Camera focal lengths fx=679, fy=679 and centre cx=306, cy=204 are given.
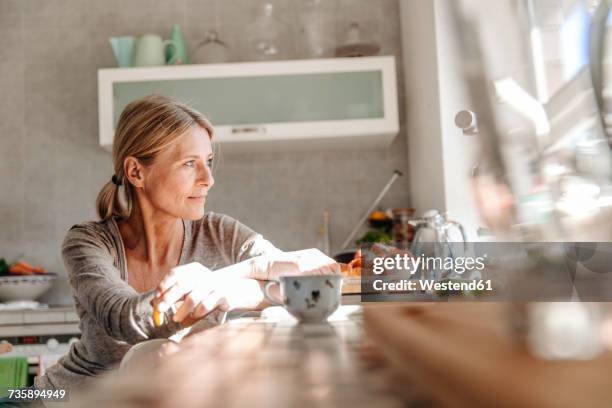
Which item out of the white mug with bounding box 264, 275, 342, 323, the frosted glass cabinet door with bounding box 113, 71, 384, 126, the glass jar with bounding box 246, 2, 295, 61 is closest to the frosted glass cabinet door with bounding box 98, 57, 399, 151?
the frosted glass cabinet door with bounding box 113, 71, 384, 126

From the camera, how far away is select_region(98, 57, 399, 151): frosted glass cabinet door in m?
2.95

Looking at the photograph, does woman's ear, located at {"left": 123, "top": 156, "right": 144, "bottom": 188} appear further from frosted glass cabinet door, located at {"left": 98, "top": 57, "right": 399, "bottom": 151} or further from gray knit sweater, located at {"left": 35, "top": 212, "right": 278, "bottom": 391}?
frosted glass cabinet door, located at {"left": 98, "top": 57, "right": 399, "bottom": 151}

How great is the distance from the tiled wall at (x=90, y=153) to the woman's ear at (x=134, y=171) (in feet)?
5.83

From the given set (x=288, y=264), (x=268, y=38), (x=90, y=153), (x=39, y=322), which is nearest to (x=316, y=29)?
(x=268, y=38)

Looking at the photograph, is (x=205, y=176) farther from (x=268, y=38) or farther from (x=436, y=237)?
(x=268, y=38)

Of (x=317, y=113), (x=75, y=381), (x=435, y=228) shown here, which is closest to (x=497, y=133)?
(x=75, y=381)

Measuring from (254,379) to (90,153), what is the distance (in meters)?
3.21

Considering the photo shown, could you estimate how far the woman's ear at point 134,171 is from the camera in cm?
151

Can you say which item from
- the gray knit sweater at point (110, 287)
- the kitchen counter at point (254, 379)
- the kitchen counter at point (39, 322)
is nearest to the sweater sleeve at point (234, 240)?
the gray knit sweater at point (110, 287)

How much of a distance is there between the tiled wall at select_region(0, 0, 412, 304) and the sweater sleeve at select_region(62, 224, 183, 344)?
6.46 feet

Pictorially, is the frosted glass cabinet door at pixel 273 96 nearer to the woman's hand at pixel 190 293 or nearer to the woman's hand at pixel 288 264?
the woman's hand at pixel 288 264

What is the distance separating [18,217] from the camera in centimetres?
332

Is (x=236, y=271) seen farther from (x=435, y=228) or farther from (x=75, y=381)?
(x=435, y=228)

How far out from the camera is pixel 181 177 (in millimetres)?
1510
